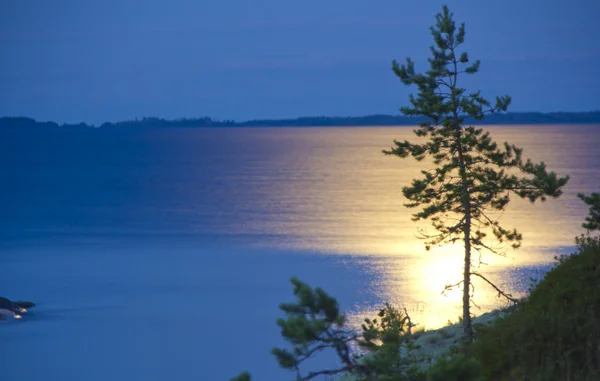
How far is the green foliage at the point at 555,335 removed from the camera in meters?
9.68

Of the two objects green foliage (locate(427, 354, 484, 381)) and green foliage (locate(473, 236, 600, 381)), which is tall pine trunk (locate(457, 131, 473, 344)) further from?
green foliage (locate(427, 354, 484, 381))

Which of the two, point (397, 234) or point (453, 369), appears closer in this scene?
point (453, 369)

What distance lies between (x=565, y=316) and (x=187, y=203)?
222 ft

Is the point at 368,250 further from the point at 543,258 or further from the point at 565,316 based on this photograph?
the point at 565,316

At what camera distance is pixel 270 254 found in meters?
43.6

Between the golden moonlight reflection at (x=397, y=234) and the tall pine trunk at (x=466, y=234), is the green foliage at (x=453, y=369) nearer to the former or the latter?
the tall pine trunk at (x=466, y=234)

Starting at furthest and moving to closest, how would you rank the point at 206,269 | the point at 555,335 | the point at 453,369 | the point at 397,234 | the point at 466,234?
the point at 397,234, the point at 206,269, the point at 466,234, the point at 555,335, the point at 453,369

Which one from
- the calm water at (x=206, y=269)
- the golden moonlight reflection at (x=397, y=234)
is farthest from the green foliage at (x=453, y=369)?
the calm water at (x=206, y=269)

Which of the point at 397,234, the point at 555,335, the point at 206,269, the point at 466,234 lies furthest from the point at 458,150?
the point at 397,234

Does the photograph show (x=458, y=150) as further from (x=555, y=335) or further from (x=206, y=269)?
(x=206, y=269)

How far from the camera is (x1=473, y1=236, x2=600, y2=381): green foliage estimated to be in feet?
31.8

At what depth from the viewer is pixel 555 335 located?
10117 mm

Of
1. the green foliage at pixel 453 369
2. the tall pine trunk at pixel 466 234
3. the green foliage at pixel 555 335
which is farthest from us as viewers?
the tall pine trunk at pixel 466 234

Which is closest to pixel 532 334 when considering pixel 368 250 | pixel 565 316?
pixel 565 316
